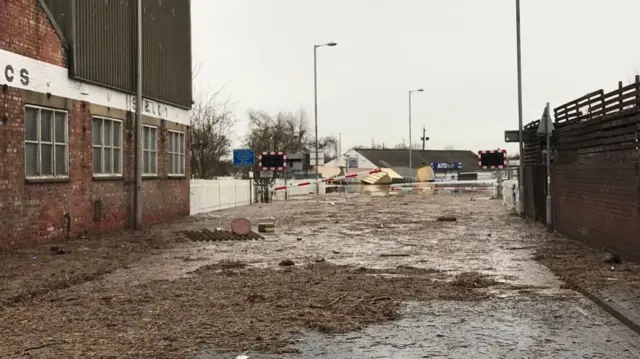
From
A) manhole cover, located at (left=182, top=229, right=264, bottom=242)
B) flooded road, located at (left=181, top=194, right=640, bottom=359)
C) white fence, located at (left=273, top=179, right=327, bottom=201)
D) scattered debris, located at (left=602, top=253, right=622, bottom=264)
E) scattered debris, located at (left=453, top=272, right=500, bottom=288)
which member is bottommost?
flooded road, located at (left=181, top=194, right=640, bottom=359)

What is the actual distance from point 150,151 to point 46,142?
6295 millimetres

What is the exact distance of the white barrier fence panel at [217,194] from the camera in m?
27.4

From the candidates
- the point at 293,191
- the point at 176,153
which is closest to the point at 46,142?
the point at 176,153

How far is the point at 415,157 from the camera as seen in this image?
365 ft

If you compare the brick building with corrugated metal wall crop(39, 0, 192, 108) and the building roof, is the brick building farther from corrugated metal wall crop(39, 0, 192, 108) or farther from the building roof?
the building roof

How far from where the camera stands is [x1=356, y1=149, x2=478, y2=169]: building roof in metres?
104

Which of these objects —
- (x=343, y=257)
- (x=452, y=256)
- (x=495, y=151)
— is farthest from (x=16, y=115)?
(x=495, y=151)

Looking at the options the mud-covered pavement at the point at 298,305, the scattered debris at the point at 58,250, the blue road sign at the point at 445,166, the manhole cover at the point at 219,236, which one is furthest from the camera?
the blue road sign at the point at 445,166

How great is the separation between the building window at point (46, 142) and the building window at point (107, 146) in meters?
1.70

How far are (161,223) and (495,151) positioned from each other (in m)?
22.2

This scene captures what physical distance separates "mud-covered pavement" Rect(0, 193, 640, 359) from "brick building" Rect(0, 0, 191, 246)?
153cm

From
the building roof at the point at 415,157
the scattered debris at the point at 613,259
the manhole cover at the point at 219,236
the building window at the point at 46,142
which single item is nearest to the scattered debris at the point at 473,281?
the scattered debris at the point at 613,259

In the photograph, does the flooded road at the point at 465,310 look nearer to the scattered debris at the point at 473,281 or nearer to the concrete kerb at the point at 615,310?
the concrete kerb at the point at 615,310

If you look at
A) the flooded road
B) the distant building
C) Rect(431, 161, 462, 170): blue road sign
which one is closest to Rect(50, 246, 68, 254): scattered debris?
the flooded road
